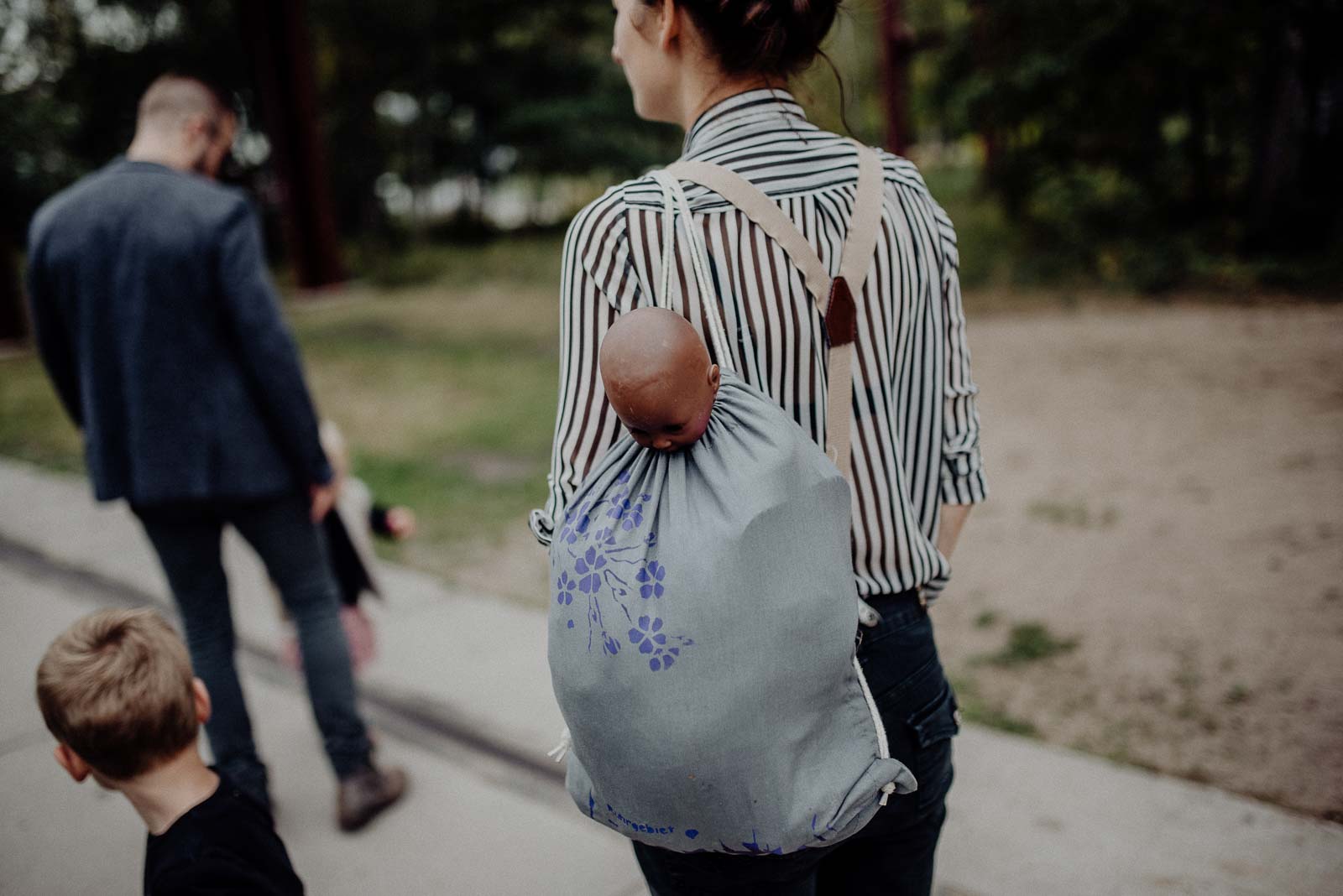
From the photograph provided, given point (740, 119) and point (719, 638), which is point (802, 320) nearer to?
point (740, 119)

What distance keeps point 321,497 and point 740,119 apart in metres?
1.75

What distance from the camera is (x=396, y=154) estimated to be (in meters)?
25.4

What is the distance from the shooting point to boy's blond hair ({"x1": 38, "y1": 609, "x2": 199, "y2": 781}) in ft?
5.78

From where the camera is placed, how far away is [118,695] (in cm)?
177

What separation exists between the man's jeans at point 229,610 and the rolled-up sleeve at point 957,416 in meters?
1.77

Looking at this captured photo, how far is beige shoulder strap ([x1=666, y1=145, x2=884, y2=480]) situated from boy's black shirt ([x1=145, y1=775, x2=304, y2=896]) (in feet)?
4.18

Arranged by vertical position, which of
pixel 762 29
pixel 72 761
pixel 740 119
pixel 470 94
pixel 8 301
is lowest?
pixel 8 301

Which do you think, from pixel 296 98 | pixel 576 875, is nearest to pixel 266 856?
pixel 576 875

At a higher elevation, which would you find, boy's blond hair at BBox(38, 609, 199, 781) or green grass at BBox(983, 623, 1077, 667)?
boy's blond hair at BBox(38, 609, 199, 781)

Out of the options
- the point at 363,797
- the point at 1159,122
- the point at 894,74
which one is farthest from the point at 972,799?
the point at 1159,122

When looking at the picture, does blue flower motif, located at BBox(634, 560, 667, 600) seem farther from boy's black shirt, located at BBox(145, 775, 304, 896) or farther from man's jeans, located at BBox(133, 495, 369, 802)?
man's jeans, located at BBox(133, 495, 369, 802)

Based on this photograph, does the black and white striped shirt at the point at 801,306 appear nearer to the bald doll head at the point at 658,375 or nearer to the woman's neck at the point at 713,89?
Answer: the woman's neck at the point at 713,89

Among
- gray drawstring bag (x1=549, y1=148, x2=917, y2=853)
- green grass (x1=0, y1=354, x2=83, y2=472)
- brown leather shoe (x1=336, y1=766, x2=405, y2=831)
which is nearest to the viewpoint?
gray drawstring bag (x1=549, y1=148, x2=917, y2=853)

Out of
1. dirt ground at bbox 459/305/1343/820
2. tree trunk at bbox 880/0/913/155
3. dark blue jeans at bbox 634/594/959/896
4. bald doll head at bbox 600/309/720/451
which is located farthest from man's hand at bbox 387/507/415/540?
tree trunk at bbox 880/0/913/155
